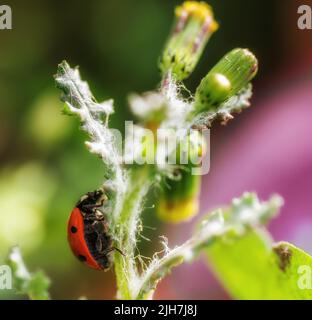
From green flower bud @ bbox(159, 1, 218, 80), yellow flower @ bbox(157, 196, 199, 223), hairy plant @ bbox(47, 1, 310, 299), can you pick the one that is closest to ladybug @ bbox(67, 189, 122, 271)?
hairy plant @ bbox(47, 1, 310, 299)

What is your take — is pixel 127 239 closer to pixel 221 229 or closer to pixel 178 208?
pixel 221 229

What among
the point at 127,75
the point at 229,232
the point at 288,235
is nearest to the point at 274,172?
the point at 288,235

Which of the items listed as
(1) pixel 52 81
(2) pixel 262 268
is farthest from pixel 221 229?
(1) pixel 52 81

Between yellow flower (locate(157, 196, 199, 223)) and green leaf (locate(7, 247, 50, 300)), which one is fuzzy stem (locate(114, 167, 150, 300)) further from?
yellow flower (locate(157, 196, 199, 223))

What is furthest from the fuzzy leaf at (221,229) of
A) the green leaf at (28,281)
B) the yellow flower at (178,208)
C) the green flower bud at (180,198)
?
the yellow flower at (178,208)

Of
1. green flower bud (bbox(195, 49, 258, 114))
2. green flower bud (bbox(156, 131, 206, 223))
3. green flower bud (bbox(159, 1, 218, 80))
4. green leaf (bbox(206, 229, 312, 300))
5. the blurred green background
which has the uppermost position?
the blurred green background

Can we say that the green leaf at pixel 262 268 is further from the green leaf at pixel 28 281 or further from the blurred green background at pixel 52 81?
the blurred green background at pixel 52 81
